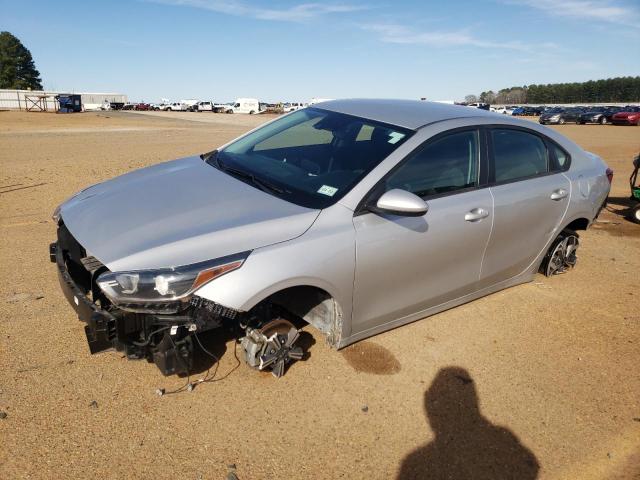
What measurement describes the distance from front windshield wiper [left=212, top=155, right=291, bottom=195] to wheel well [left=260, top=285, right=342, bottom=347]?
2.23 feet

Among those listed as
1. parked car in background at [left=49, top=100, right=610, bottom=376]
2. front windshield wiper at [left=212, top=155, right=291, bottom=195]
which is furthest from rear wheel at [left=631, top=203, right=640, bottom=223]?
front windshield wiper at [left=212, top=155, right=291, bottom=195]

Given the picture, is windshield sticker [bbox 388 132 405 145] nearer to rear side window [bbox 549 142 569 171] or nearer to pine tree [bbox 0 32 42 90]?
rear side window [bbox 549 142 569 171]

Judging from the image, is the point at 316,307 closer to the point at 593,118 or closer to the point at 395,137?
the point at 395,137

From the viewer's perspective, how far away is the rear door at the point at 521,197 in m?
3.77

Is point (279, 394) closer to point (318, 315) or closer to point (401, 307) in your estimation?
point (318, 315)

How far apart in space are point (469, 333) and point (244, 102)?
8047cm

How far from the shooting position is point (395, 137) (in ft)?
11.0

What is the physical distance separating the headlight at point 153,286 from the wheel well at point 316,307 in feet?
2.03

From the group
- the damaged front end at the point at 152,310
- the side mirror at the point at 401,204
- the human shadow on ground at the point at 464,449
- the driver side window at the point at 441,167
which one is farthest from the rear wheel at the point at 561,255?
the damaged front end at the point at 152,310

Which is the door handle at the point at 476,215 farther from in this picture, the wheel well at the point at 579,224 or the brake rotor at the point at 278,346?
the wheel well at the point at 579,224

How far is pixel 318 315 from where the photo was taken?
10.6 feet

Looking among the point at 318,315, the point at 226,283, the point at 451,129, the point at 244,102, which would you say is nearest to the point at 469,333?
the point at 318,315

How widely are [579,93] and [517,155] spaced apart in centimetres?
→ 15672

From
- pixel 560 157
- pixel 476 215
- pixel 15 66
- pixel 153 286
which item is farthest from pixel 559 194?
pixel 15 66
